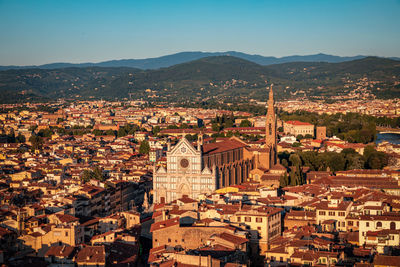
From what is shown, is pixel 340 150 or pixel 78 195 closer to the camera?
pixel 78 195

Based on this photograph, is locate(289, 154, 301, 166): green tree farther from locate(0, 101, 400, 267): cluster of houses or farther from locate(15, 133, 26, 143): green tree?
locate(15, 133, 26, 143): green tree

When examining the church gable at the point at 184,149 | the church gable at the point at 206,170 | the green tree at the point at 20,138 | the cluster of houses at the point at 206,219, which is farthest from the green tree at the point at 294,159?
the green tree at the point at 20,138

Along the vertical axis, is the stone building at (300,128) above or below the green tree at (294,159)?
below

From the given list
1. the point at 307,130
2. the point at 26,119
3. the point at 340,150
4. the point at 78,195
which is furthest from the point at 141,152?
the point at 26,119

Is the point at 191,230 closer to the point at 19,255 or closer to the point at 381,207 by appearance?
the point at 19,255

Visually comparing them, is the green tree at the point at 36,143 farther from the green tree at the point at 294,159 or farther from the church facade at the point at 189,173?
the church facade at the point at 189,173

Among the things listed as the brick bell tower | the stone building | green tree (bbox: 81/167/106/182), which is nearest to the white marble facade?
green tree (bbox: 81/167/106/182)

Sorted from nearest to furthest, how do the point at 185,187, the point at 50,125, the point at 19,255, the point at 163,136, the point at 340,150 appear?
the point at 19,255 → the point at 185,187 → the point at 340,150 → the point at 163,136 → the point at 50,125

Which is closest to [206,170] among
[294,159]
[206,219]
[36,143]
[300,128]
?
[206,219]
